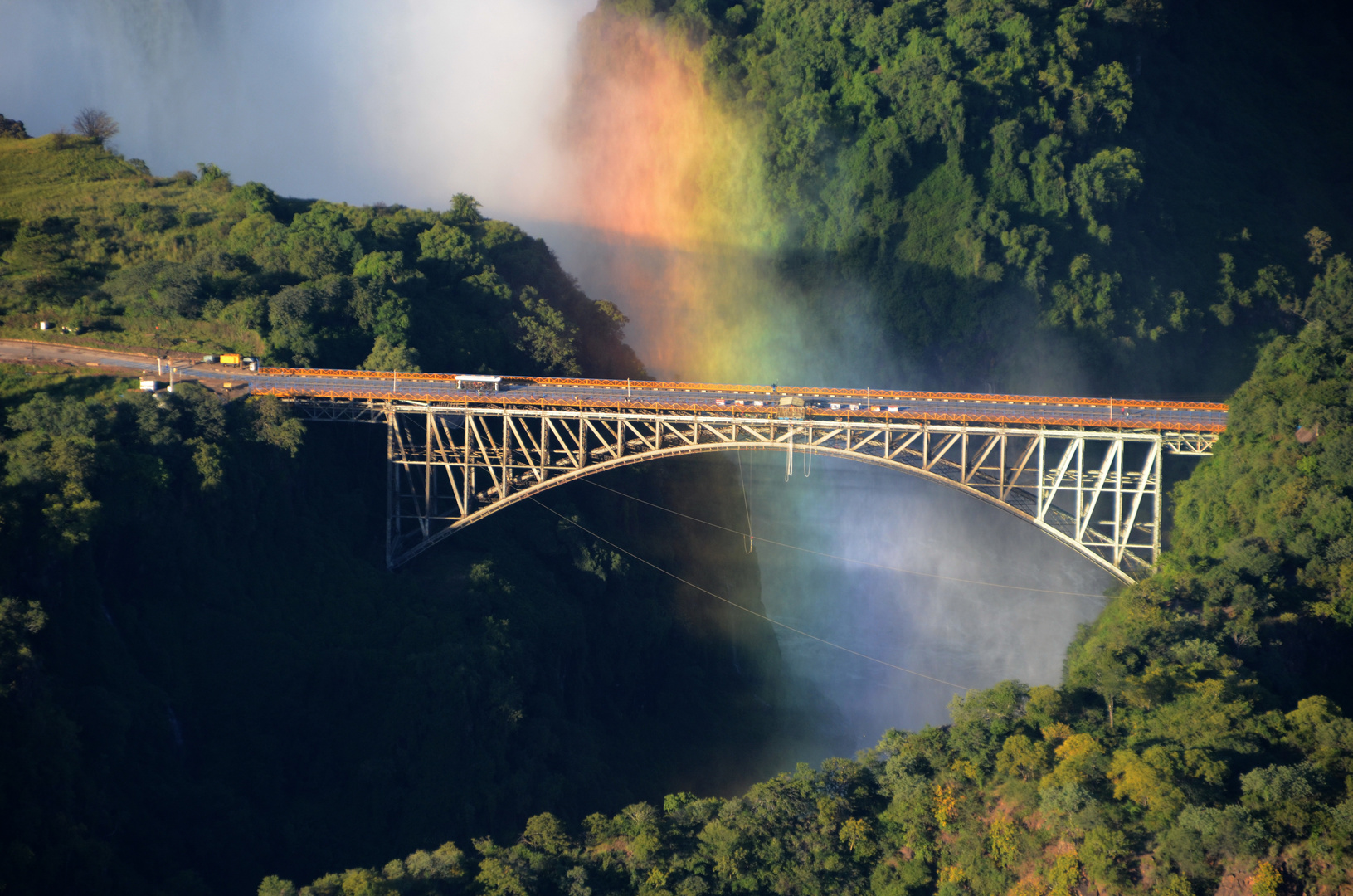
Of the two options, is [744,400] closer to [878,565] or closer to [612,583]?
[612,583]

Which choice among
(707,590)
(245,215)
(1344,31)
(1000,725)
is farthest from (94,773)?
(1344,31)

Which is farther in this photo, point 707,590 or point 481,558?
point 707,590

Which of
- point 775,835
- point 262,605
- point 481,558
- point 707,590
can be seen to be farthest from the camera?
point 707,590

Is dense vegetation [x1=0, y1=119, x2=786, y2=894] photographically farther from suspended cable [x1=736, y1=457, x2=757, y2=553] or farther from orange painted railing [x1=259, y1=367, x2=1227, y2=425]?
orange painted railing [x1=259, y1=367, x2=1227, y2=425]

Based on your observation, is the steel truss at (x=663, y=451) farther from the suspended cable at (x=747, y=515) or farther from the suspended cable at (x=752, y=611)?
the suspended cable at (x=747, y=515)

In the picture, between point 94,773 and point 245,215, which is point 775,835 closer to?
point 94,773

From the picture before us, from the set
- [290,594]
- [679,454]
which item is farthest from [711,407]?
[290,594]

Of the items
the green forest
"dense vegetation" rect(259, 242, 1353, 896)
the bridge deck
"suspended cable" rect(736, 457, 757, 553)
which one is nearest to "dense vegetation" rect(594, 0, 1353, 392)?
the green forest
